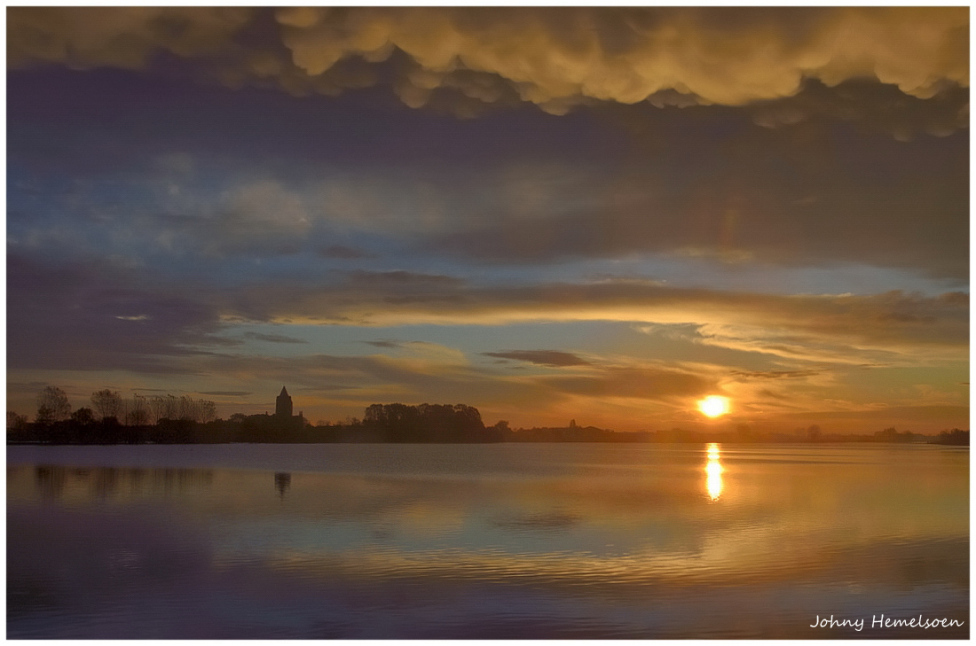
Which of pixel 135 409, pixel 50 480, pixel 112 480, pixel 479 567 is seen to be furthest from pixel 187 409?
pixel 479 567

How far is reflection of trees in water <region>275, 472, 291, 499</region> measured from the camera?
2377 centimetres

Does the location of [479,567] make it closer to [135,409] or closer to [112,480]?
[112,480]

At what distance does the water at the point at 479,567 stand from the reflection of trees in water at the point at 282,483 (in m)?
3.04

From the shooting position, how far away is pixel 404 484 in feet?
90.4

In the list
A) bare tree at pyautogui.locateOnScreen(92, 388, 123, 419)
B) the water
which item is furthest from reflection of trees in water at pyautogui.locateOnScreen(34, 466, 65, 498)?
bare tree at pyautogui.locateOnScreen(92, 388, 123, 419)

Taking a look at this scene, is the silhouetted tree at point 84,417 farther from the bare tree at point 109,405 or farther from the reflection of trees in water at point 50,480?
the reflection of trees in water at point 50,480

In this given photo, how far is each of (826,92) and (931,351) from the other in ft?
17.1

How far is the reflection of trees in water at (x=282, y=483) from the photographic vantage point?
2377 centimetres

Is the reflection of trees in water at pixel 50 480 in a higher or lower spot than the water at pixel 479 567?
lower

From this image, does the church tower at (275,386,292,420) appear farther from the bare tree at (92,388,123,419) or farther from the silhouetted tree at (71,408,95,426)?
the silhouetted tree at (71,408,95,426)

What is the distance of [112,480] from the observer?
26.7 meters

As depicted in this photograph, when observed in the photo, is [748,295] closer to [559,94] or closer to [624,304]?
[624,304]

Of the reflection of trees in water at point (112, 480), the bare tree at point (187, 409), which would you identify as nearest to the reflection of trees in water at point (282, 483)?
the reflection of trees in water at point (112, 480)

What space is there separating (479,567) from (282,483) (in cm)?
1727
